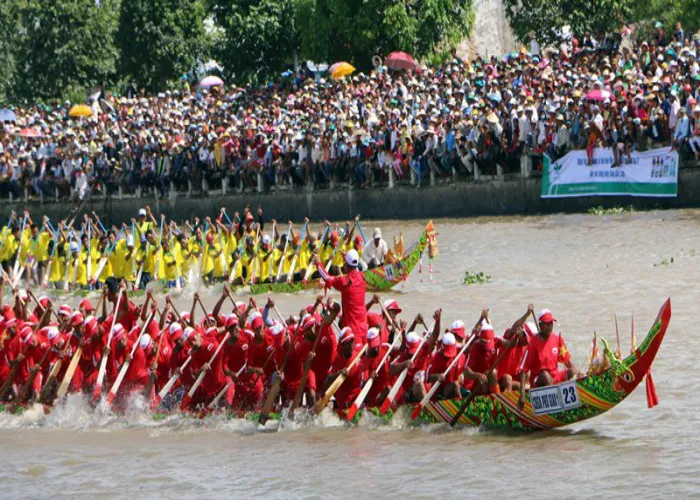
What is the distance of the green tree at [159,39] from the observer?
1692 inches

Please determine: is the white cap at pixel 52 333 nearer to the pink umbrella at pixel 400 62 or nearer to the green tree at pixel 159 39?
the pink umbrella at pixel 400 62

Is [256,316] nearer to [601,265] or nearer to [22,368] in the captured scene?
[22,368]

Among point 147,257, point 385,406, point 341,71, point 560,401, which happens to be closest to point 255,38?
point 341,71

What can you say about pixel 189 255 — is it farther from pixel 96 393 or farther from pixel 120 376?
pixel 120 376

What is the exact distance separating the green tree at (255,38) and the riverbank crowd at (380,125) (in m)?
2.38

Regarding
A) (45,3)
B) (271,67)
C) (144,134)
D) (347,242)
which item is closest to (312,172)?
(144,134)

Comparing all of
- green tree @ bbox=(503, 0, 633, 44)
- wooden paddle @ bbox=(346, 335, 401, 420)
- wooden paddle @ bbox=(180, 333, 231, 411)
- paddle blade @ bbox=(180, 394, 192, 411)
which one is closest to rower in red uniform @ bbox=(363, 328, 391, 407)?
wooden paddle @ bbox=(346, 335, 401, 420)

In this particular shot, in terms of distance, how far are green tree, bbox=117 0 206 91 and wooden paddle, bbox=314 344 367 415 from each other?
33.1m

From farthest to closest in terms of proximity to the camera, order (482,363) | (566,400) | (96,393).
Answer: (96,393) < (482,363) < (566,400)

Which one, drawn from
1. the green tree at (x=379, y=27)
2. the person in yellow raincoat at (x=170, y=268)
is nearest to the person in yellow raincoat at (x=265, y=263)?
the person in yellow raincoat at (x=170, y=268)

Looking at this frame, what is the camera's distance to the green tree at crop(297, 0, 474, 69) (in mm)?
33312

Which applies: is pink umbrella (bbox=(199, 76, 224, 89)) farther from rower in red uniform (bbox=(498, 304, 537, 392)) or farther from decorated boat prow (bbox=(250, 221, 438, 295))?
rower in red uniform (bbox=(498, 304, 537, 392))

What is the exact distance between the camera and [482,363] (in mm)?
10734

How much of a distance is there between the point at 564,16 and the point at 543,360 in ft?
79.7
